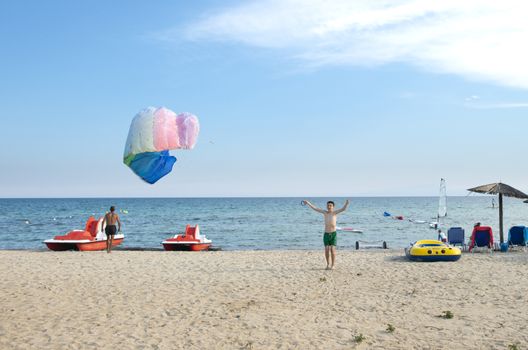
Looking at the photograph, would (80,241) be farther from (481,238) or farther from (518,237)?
(518,237)

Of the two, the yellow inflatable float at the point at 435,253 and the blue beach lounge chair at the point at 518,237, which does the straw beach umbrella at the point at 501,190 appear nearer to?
the blue beach lounge chair at the point at 518,237

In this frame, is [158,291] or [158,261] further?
[158,261]

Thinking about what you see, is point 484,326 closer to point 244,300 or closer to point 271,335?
point 271,335

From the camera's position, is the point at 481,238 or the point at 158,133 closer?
the point at 158,133

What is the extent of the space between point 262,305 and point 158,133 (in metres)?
4.82

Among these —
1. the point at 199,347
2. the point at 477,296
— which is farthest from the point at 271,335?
the point at 477,296

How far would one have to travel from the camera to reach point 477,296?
32.2ft

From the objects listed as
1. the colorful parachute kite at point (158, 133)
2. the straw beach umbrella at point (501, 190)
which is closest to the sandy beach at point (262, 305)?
the colorful parachute kite at point (158, 133)

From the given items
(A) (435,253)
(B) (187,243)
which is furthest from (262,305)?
(B) (187,243)

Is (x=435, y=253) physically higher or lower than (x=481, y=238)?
lower

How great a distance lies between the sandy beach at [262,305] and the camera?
278 inches

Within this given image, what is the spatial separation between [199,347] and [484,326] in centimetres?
415

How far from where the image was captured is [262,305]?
9094 millimetres

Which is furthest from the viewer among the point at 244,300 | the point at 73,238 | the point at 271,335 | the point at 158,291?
the point at 73,238
